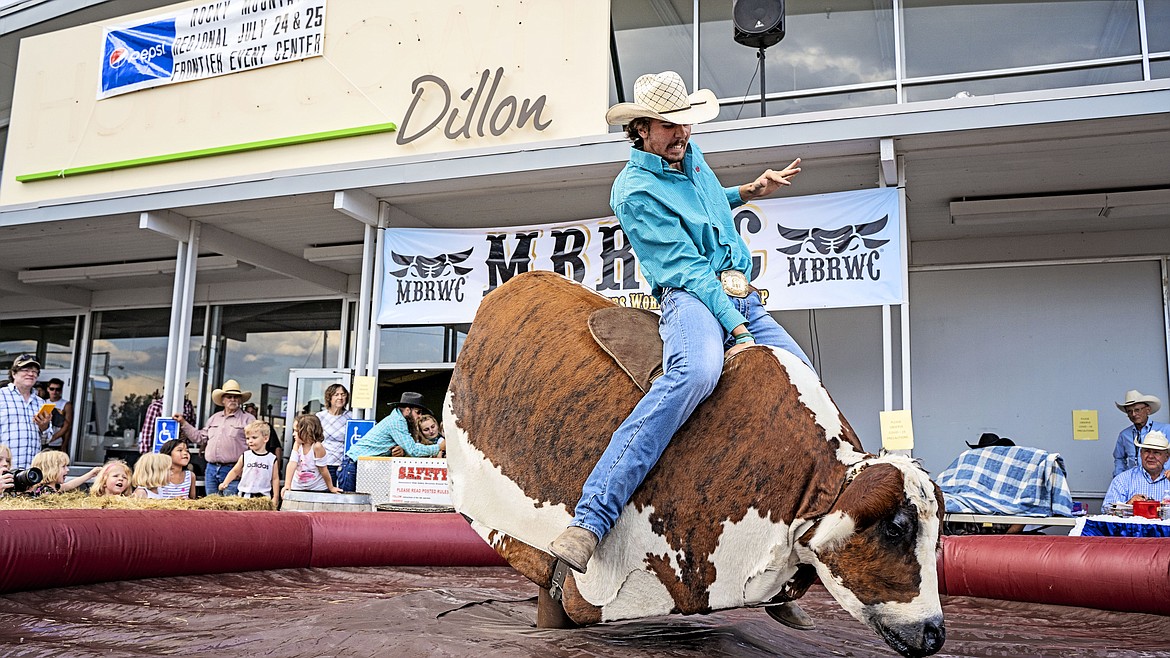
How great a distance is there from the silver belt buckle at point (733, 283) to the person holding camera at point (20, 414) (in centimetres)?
693

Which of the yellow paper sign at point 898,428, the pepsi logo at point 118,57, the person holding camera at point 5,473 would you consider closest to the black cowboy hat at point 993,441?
the yellow paper sign at point 898,428

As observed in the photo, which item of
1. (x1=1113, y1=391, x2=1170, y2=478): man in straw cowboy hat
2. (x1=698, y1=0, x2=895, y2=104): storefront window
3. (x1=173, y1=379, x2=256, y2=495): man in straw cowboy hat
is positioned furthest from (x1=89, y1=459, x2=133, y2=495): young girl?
(x1=1113, y1=391, x2=1170, y2=478): man in straw cowboy hat

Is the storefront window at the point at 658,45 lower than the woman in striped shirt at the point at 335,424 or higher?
higher

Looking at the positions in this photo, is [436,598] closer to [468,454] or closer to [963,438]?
[468,454]

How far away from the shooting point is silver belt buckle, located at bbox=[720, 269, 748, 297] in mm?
2840

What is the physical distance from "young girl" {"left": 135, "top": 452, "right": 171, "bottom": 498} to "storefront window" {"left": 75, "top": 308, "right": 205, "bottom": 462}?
668 centimetres

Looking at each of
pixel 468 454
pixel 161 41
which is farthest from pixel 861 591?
pixel 161 41

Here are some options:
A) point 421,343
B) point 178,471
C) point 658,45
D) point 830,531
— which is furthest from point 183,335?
point 830,531

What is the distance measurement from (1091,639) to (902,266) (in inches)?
168

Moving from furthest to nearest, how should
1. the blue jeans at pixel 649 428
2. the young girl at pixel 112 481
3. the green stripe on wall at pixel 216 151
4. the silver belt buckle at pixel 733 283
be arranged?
the green stripe on wall at pixel 216 151
the young girl at pixel 112 481
the silver belt buckle at pixel 733 283
the blue jeans at pixel 649 428

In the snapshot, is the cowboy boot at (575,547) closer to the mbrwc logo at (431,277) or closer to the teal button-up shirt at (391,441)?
the teal button-up shirt at (391,441)

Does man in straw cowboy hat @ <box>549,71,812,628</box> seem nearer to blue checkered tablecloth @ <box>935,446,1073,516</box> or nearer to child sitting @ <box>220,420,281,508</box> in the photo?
blue checkered tablecloth @ <box>935,446,1073,516</box>

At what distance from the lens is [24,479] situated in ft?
20.6

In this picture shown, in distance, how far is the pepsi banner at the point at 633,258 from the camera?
6785 mm
